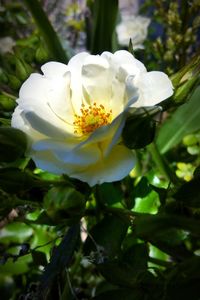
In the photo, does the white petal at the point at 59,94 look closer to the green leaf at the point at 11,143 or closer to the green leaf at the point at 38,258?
the green leaf at the point at 11,143

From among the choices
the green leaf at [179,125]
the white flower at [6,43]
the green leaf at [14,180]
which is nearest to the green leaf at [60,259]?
the green leaf at [14,180]

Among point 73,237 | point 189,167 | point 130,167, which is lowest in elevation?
point 189,167

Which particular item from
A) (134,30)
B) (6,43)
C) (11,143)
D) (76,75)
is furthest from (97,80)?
(6,43)

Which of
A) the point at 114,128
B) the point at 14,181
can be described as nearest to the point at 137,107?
the point at 114,128

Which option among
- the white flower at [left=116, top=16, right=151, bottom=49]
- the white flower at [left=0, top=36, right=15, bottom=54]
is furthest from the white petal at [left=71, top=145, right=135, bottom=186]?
the white flower at [left=0, top=36, right=15, bottom=54]

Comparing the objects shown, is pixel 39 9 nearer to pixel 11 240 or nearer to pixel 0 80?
pixel 0 80

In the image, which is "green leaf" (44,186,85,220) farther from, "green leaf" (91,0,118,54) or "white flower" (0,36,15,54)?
"white flower" (0,36,15,54)
